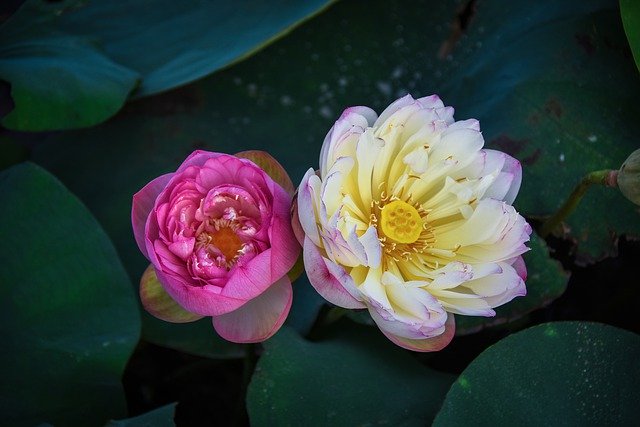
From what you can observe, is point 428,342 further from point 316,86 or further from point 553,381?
point 316,86

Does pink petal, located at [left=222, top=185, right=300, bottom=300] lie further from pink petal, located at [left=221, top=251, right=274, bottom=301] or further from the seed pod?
the seed pod

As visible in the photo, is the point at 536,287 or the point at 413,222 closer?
the point at 413,222

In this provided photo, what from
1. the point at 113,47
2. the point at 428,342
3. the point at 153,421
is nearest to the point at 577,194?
the point at 428,342

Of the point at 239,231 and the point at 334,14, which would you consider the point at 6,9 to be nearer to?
the point at 334,14

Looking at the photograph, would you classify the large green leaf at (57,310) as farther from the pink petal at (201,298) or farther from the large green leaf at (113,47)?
the pink petal at (201,298)

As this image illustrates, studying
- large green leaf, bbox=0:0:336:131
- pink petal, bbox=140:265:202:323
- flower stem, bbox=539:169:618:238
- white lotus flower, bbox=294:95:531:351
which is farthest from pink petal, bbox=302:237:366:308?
large green leaf, bbox=0:0:336:131
